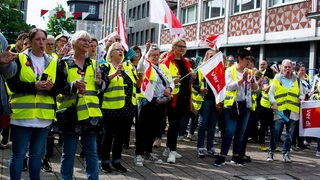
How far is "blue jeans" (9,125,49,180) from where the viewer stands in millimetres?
4871

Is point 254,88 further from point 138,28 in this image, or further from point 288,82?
point 138,28

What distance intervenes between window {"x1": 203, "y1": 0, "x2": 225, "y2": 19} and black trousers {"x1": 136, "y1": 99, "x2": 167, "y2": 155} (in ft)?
68.3

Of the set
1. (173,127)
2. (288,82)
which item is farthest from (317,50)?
(173,127)

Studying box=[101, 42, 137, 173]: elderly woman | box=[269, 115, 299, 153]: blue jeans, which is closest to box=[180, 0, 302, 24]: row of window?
box=[269, 115, 299, 153]: blue jeans

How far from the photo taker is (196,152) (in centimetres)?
919

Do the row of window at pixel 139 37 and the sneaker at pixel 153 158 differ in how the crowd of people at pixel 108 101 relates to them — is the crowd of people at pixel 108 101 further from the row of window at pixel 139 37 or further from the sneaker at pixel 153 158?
the row of window at pixel 139 37

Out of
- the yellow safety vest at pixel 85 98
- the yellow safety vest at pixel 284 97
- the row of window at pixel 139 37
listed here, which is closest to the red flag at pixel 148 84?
the yellow safety vest at pixel 85 98

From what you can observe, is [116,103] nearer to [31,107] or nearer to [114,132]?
[114,132]

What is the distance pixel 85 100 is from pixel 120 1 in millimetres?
50202

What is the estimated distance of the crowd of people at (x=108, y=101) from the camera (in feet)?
16.1

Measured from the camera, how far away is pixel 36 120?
4.89 metres

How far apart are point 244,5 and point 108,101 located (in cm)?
1980

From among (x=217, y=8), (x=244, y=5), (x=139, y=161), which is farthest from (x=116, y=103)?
(x=217, y=8)

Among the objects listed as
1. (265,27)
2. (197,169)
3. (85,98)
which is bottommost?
(197,169)
